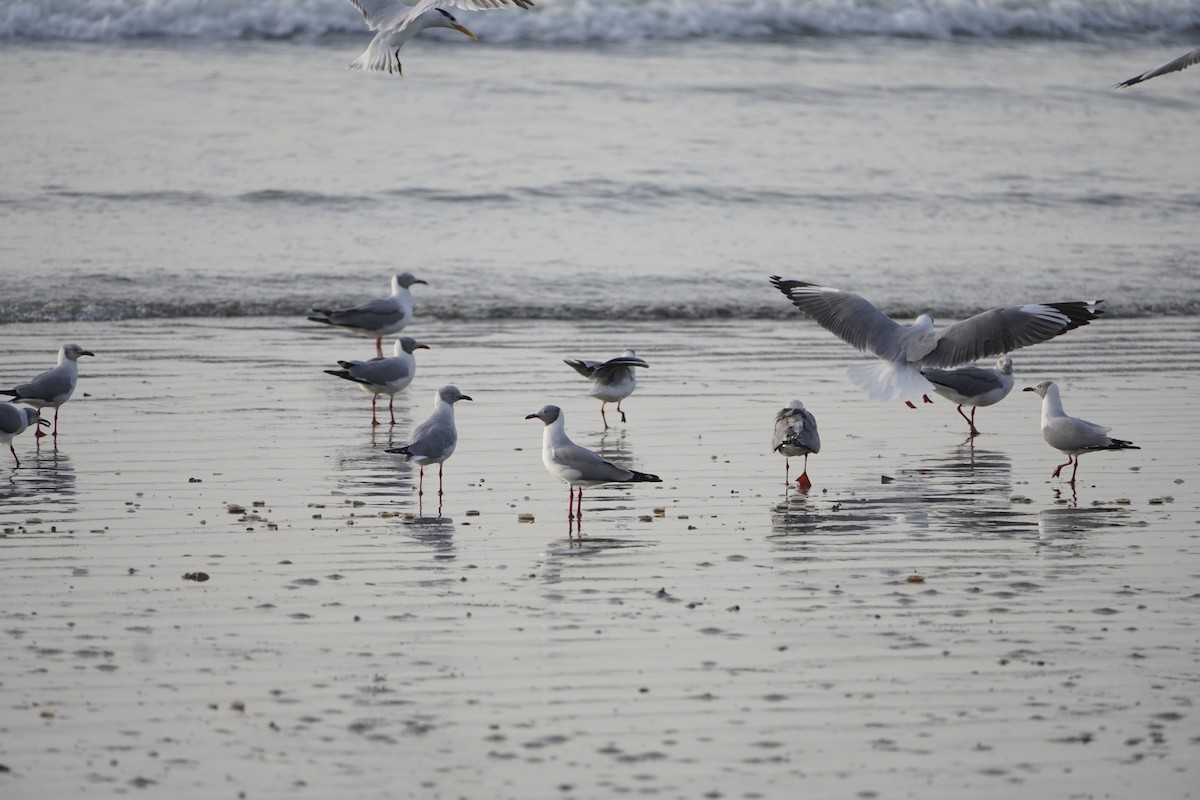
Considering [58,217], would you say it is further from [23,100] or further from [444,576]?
[444,576]

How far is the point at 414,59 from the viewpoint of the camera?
2872 centimetres

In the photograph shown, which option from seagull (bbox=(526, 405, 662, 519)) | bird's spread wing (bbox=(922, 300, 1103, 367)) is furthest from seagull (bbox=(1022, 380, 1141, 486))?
seagull (bbox=(526, 405, 662, 519))

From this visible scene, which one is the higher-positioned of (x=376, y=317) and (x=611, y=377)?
(x=376, y=317)

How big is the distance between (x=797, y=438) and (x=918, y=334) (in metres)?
1.78

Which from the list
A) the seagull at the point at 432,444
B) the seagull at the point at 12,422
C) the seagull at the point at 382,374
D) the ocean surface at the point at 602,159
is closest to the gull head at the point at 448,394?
the seagull at the point at 432,444

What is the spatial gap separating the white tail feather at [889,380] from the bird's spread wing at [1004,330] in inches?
8.5

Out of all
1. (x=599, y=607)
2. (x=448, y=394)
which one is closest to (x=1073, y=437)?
(x=448, y=394)

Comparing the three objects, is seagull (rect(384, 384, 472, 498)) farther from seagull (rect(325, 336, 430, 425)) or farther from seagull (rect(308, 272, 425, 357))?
seagull (rect(308, 272, 425, 357))

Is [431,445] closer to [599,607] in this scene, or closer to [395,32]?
[599,607]

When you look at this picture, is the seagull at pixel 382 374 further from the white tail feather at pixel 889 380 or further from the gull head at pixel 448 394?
the white tail feather at pixel 889 380

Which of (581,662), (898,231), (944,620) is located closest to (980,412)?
(944,620)

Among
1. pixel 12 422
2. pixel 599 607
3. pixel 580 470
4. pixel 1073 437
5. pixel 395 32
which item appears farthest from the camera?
pixel 395 32

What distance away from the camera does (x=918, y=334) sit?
952 centimetres

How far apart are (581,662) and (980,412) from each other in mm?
5935
